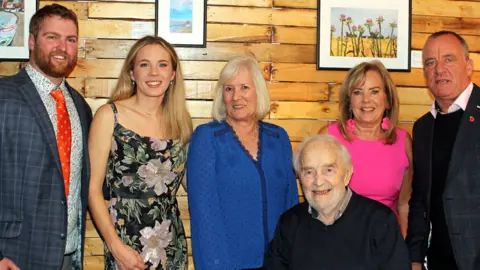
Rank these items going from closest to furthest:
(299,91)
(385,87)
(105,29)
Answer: (385,87) < (105,29) < (299,91)

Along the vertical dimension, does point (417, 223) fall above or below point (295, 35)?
below

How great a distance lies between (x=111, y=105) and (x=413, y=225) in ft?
6.08

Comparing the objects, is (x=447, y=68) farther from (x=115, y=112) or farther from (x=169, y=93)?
(x=115, y=112)

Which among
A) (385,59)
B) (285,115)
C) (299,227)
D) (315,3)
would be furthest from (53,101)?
(385,59)

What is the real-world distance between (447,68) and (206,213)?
1548mm

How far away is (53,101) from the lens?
9.33 feet

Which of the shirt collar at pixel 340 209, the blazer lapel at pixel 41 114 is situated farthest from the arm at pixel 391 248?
the blazer lapel at pixel 41 114

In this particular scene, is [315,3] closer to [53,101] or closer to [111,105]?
[111,105]

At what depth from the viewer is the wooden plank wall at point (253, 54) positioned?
3738mm

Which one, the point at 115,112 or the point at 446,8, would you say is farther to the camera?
the point at 446,8

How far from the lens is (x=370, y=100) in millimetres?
3176

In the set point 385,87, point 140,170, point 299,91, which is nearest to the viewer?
point 140,170

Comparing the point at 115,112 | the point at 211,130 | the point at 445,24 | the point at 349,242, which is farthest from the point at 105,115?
the point at 445,24

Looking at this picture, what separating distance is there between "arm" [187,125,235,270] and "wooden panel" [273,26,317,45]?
132 centimetres
